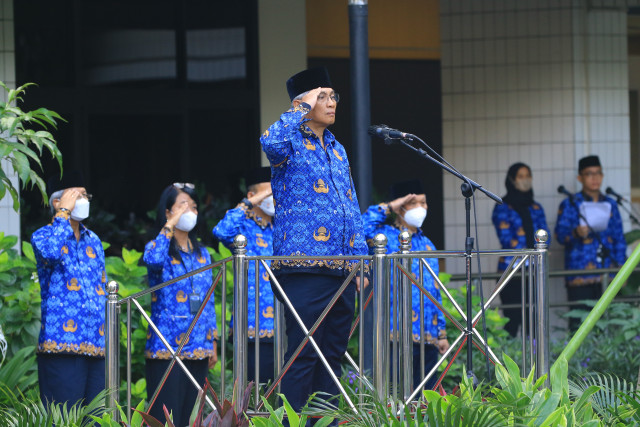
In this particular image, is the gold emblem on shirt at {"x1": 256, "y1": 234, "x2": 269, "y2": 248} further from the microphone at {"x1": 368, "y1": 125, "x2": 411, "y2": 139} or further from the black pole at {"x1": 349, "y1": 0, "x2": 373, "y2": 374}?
the microphone at {"x1": 368, "y1": 125, "x2": 411, "y2": 139}

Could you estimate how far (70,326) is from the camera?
6.21 meters

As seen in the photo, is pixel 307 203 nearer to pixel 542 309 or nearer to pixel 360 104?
pixel 542 309

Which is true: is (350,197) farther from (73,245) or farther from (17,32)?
(17,32)

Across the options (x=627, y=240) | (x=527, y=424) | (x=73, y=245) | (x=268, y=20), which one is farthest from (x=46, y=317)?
(x=627, y=240)

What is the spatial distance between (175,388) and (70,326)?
70 centimetres

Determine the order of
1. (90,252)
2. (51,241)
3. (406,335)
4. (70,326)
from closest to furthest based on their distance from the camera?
1. (406,335)
2. (51,241)
3. (70,326)
4. (90,252)

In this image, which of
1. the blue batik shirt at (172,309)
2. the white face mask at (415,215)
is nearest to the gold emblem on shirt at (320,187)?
the blue batik shirt at (172,309)

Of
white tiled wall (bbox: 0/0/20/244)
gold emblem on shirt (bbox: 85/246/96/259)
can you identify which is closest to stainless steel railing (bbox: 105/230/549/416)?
gold emblem on shirt (bbox: 85/246/96/259)

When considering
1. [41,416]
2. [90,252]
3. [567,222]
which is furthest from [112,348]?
[567,222]

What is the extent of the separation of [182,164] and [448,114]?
2.60m

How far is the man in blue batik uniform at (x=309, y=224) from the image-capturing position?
5059mm

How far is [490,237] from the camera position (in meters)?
10.3

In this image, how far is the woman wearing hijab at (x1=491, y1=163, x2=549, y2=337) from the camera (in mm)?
9656

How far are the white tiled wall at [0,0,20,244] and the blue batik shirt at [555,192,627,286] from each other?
15.7ft
